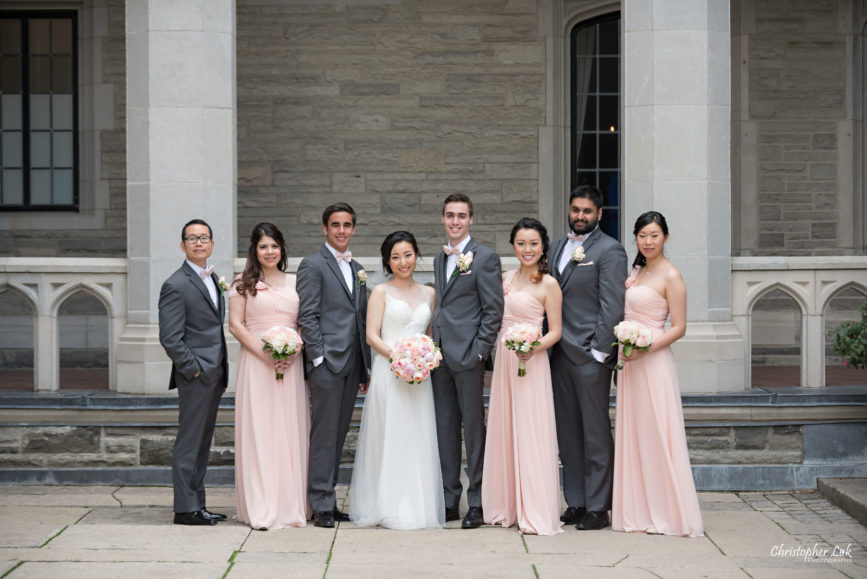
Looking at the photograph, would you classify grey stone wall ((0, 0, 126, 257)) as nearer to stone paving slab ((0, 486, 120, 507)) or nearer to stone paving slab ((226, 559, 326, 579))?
stone paving slab ((0, 486, 120, 507))

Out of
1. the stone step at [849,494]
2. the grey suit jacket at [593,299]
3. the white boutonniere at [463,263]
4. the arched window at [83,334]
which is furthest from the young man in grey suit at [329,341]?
the arched window at [83,334]

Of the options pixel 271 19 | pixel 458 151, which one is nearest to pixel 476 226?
pixel 458 151

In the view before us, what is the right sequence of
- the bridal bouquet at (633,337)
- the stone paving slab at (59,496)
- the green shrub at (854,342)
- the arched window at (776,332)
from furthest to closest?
1. the arched window at (776,332)
2. the green shrub at (854,342)
3. the stone paving slab at (59,496)
4. the bridal bouquet at (633,337)

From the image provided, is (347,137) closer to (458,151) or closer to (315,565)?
(458,151)

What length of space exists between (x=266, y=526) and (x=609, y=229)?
20.4 ft

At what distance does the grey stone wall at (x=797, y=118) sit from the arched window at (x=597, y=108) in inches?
53.5

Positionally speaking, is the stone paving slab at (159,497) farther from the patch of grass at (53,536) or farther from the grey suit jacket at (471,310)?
the grey suit jacket at (471,310)

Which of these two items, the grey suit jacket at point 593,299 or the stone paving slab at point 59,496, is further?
the stone paving slab at point 59,496

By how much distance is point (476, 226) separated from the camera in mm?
11523

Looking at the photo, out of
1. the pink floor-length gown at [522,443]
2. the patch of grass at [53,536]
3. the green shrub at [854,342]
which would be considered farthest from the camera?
the green shrub at [854,342]

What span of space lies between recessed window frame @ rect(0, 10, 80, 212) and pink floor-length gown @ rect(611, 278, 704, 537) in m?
6.79

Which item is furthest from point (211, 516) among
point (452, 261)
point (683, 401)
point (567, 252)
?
point (683, 401)

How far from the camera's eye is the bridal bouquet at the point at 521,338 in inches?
259

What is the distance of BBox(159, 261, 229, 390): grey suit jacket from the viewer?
676 centimetres
